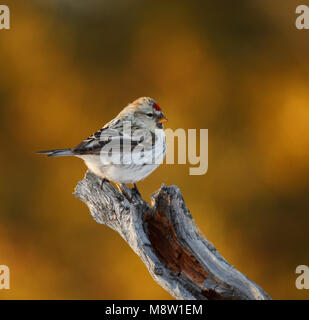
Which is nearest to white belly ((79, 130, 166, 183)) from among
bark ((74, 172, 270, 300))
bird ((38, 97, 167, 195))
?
bird ((38, 97, 167, 195))

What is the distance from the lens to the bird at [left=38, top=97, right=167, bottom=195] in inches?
111

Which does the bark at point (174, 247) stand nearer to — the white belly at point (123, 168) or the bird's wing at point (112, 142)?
the white belly at point (123, 168)

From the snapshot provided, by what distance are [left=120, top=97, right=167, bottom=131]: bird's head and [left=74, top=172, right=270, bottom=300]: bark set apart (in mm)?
483

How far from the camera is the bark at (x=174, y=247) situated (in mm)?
2430

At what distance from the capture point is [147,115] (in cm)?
308

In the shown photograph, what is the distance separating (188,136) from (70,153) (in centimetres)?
157

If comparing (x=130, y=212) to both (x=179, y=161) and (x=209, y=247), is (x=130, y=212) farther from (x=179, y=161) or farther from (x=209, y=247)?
(x=179, y=161)

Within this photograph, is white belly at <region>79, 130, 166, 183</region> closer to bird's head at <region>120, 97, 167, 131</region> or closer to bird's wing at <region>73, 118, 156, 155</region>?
bird's wing at <region>73, 118, 156, 155</region>

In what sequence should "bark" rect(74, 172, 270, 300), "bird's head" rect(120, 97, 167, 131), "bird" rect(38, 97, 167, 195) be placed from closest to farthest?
"bark" rect(74, 172, 270, 300), "bird" rect(38, 97, 167, 195), "bird's head" rect(120, 97, 167, 131)

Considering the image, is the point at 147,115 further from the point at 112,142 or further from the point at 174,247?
the point at 174,247

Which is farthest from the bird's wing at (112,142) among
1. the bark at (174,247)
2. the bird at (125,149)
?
the bark at (174,247)

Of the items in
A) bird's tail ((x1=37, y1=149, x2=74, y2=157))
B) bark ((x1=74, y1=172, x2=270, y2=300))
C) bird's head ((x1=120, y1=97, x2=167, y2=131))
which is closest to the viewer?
bark ((x1=74, y1=172, x2=270, y2=300))

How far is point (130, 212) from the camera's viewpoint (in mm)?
2674
